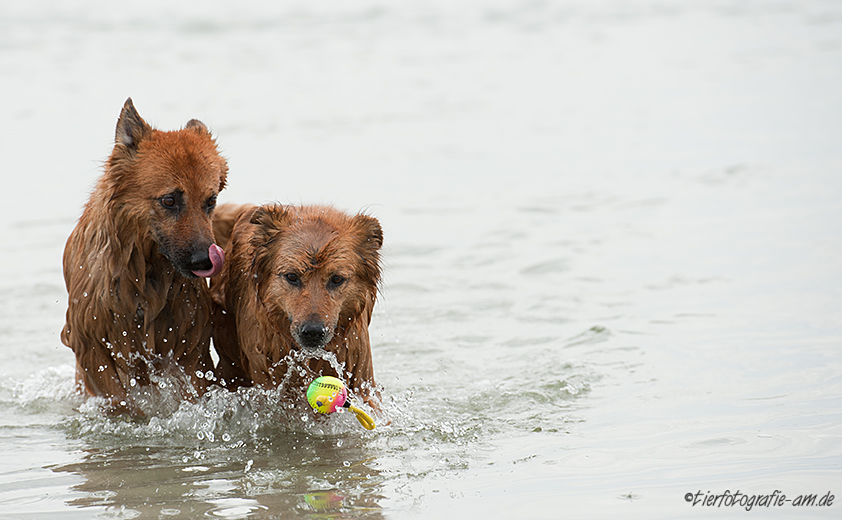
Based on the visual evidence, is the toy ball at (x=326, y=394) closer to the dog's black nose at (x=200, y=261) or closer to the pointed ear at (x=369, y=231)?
the pointed ear at (x=369, y=231)

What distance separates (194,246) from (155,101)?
1578cm

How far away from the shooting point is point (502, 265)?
483 inches

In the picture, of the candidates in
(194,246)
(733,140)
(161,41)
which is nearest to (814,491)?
(194,246)

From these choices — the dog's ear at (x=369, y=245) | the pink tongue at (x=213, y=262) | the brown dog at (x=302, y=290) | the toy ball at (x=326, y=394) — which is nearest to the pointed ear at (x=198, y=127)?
the brown dog at (x=302, y=290)

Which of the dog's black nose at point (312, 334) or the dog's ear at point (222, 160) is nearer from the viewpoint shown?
the dog's black nose at point (312, 334)

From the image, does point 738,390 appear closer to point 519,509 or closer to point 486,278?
point 519,509

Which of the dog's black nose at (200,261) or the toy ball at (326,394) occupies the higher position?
the dog's black nose at (200,261)

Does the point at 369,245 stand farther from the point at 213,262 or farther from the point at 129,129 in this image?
the point at 129,129

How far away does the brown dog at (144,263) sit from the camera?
20.8 ft

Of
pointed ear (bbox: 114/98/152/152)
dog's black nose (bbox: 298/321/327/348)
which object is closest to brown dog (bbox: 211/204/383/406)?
dog's black nose (bbox: 298/321/327/348)

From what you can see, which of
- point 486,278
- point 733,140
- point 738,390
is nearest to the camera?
point 738,390

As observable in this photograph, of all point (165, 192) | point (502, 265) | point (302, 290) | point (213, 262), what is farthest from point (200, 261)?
point (502, 265)

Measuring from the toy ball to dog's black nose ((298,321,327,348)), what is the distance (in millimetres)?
364

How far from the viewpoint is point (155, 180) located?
6.30 metres
